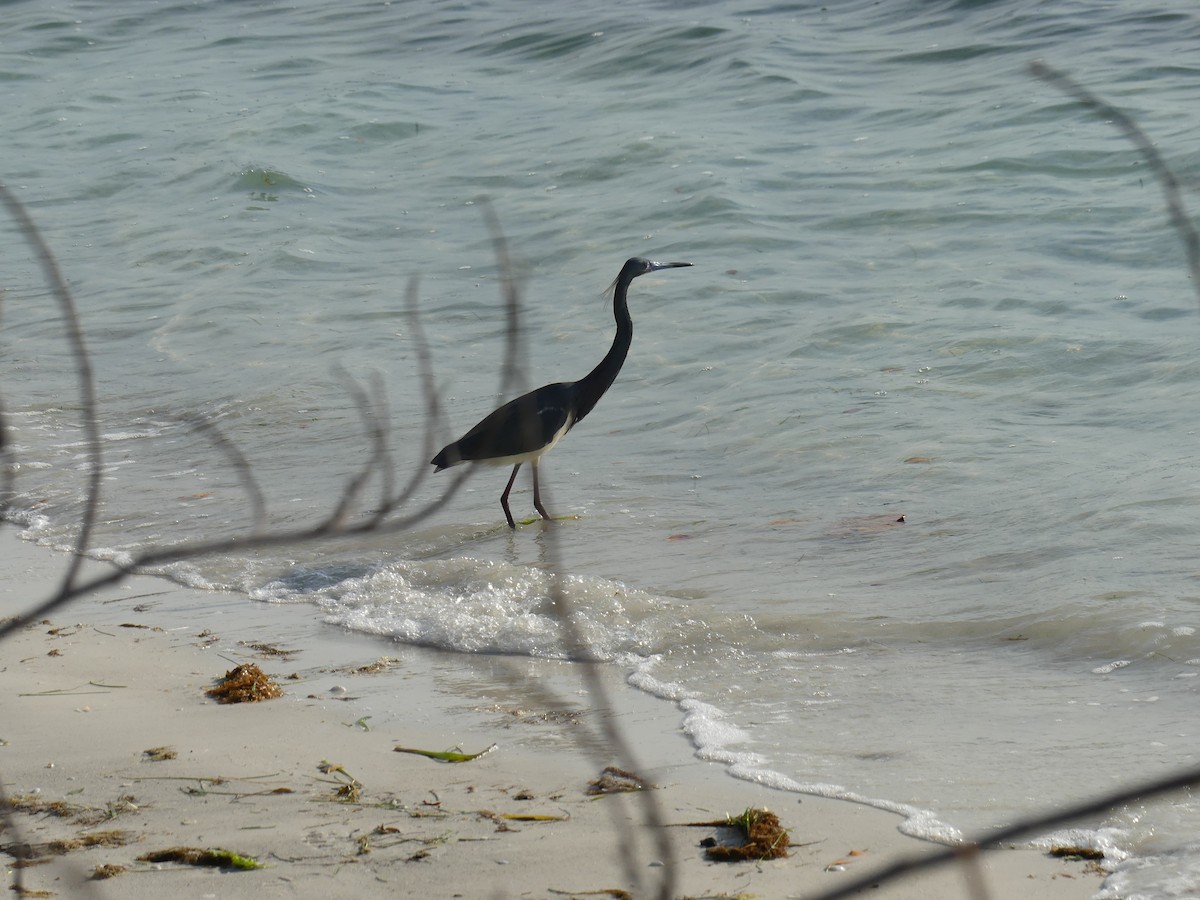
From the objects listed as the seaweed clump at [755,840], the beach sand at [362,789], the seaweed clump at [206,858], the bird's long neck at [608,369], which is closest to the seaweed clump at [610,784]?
the beach sand at [362,789]

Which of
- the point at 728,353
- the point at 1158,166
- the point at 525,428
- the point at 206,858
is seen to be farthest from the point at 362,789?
the point at 728,353

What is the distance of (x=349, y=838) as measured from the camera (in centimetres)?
342

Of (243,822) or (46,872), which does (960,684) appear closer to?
(243,822)

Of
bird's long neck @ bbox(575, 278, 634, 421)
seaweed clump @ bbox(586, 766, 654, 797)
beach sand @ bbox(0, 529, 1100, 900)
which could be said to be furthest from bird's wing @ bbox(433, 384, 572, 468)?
seaweed clump @ bbox(586, 766, 654, 797)

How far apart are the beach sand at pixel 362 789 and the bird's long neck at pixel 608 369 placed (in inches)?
92.1

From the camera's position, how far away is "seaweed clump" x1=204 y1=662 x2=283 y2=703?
4.45 meters

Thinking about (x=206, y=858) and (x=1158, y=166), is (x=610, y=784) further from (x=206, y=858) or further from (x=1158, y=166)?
(x=1158, y=166)

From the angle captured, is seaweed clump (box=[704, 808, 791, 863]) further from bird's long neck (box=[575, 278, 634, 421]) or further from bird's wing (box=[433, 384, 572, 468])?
bird's long neck (box=[575, 278, 634, 421])

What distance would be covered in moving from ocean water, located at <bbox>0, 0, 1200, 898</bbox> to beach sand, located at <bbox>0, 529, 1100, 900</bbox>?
0.22 meters

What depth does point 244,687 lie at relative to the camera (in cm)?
450

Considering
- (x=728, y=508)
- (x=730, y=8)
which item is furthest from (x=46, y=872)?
(x=730, y=8)

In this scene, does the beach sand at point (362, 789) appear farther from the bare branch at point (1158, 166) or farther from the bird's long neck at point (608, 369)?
the bird's long neck at point (608, 369)

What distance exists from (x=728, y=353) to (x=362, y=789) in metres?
5.88

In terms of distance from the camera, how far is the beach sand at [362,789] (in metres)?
3.21
